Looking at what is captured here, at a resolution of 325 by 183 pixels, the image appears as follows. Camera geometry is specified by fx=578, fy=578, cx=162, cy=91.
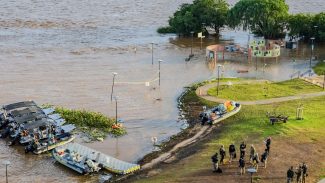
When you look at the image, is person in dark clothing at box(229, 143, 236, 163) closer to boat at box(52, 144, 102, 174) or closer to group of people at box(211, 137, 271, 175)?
group of people at box(211, 137, 271, 175)

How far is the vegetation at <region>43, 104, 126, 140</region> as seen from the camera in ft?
188

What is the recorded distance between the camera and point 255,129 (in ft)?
177

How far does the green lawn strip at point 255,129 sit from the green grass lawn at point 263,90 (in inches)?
155

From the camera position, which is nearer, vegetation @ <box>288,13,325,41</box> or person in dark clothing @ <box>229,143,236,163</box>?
person in dark clothing @ <box>229,143,236,163</box>

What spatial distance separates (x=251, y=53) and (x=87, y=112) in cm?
3779

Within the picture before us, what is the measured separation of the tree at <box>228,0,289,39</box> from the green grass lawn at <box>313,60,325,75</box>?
16568 mm

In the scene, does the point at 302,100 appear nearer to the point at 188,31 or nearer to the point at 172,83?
the point at 172,83

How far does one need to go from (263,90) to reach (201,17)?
132 feet

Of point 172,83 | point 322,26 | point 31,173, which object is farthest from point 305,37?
point 31,173

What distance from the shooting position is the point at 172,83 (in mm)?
76188

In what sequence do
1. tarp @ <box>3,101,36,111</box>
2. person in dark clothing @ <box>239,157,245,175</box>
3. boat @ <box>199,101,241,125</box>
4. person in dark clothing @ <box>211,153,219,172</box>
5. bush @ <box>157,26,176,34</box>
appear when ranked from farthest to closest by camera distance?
bush @ <box>157,26,176,34</box>
tarp @ <box>3,101,36,111</box>
boat @ <box>199,101,241,125</box>
person in dark clothing @ <box>211,153,219,172</box>
person in dark clothing @ <box>239,157,245,175</box>

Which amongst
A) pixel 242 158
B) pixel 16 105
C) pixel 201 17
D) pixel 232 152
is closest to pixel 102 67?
pixel 16 105

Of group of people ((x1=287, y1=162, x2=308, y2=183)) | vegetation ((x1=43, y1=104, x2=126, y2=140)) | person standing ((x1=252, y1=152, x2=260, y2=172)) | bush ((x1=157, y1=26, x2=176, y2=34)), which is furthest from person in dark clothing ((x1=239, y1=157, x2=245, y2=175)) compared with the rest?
bush ((x1=157, y1=26, x2=176, y2=34))

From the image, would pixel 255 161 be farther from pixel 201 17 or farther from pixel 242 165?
pixel 201 17
